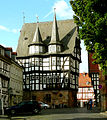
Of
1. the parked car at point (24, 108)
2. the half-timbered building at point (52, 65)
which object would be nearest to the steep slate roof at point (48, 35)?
the half-timbered building at point (52, 65)

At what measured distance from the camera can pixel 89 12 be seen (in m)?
19.0

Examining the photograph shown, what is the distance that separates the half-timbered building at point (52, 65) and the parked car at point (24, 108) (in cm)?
2822

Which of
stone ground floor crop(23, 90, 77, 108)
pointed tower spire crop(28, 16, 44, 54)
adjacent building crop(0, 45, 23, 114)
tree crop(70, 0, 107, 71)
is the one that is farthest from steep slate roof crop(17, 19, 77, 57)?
tree crop(70, 0, 107, 71)

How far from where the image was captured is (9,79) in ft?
155

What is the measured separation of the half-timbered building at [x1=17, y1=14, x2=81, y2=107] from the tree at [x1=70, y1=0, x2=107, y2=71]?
1592 inches

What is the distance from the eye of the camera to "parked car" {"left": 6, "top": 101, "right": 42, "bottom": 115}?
30413 mm

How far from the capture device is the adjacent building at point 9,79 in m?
43.1

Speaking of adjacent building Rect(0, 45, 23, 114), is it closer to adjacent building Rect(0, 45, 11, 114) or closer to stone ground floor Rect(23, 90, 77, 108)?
adjacent building Rect(0, 45, 11, 114)

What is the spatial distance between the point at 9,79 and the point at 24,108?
16.8 metres

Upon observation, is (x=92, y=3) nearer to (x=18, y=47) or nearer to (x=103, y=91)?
(x=103, y=91)

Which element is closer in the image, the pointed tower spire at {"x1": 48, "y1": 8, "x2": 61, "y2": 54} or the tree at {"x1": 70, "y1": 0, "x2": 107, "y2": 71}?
the tree at {"x1": 70, "y1": 0, "x2": 107, "y2": 71}

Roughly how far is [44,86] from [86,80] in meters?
35.2

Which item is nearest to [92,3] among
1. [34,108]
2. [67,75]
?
[34,108]

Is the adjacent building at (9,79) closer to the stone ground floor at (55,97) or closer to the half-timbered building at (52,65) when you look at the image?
the stone ground floor at (55,97)
